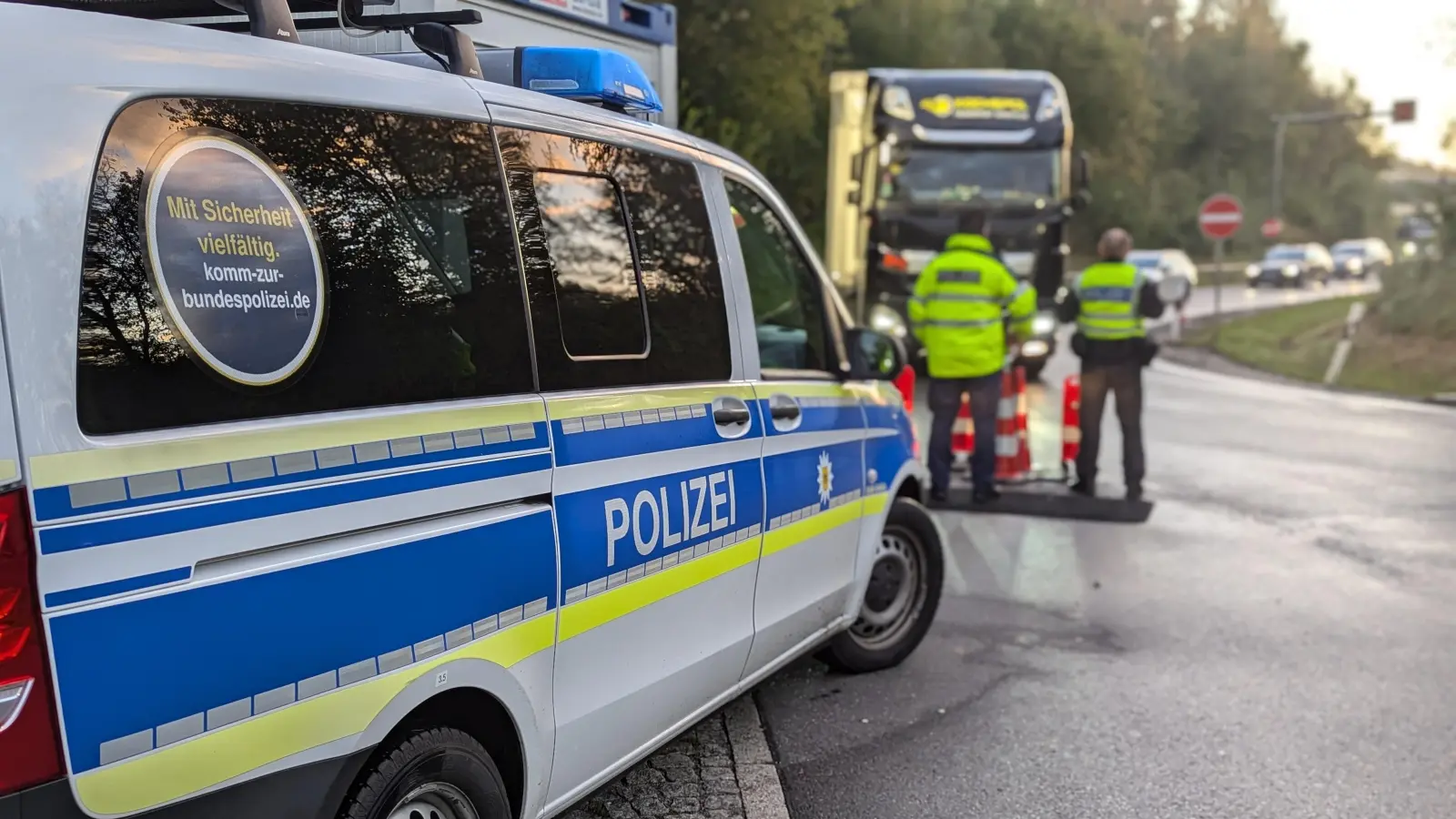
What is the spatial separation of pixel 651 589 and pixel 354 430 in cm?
109

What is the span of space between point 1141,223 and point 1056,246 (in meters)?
47.3

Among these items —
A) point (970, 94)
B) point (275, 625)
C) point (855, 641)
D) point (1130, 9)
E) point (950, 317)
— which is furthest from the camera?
point (1130, 9)

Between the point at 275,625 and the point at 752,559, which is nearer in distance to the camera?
the point at 275,625

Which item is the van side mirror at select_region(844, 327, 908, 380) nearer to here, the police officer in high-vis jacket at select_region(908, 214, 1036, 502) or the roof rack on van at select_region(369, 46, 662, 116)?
the roof rack on van at select_region(369, 46, 662, 116)

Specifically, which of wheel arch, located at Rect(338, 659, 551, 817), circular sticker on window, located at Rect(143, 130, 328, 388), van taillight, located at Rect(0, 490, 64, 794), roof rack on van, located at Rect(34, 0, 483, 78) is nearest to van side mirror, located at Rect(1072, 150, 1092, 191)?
roof rack on van, located at Rect(34, 0, 483, 78)

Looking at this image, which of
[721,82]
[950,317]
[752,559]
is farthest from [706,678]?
[721,82]

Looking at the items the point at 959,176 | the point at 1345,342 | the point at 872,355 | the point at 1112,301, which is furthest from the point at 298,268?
the point at 1345,342

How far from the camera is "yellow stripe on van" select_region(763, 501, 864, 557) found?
3900mm

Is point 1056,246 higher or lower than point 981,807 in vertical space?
higher

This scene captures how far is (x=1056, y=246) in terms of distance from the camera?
618 inches

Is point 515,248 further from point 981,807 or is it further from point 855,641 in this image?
point 855,641

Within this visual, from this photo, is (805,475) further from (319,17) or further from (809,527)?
(319,17)

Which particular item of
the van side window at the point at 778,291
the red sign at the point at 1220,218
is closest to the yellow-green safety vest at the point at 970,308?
the van side window at the point at 778,291

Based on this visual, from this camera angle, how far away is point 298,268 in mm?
2316
